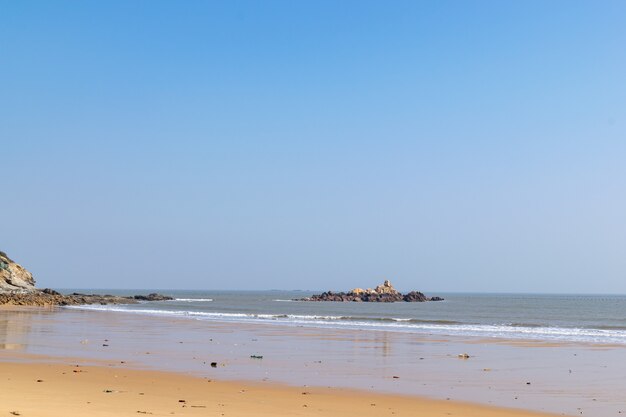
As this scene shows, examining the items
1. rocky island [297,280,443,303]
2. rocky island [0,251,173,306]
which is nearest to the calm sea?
rocky island [0,251,173,306]

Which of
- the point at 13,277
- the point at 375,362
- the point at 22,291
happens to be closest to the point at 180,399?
the point at 375,362

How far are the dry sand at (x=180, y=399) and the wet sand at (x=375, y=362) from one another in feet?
3.08

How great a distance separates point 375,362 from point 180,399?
1032 cm

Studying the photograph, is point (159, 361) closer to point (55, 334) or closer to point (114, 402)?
point (114, 402)

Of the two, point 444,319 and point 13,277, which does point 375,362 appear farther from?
point 13,277

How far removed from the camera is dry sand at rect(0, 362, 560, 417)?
38.6ft

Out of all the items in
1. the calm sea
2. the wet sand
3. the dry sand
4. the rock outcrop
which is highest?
the rock outcrop

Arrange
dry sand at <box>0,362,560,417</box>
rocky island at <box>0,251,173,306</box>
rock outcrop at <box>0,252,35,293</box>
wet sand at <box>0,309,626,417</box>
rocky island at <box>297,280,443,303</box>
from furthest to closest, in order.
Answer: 1. rocky island at <box>297,280,443,303</box>
2. rock outcrop at <box>0,252,35,293</box>
3. rocky island at <box>0,251,173,306</box>
4. wet sand at <box>0,309,626,417</box>
5. dry sand at <box>0,362,560,417</box>

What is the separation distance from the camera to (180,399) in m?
13.5

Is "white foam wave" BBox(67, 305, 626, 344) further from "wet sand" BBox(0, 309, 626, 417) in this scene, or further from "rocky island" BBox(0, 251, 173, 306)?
"rocky island" BBox(0, 251, 173, 306)

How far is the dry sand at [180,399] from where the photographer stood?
11.8 meters

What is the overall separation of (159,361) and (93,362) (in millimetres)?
2135

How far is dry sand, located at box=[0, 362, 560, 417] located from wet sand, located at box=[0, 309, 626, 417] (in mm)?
939

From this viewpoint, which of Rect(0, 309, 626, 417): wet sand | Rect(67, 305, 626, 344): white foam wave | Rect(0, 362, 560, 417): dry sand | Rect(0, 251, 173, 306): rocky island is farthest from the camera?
Rect(0, 251, 173, 306): rocky island
